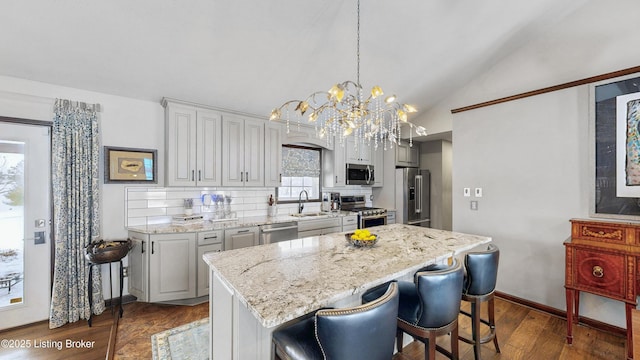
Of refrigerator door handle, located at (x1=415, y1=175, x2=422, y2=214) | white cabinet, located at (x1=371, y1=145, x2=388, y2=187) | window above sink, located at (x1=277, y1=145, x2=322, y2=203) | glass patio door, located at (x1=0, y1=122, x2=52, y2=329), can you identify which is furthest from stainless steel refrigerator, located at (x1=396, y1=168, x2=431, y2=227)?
glass patio door, located at (x1=0, y1=122, x2=52, y2=329)

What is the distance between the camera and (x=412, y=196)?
504cm

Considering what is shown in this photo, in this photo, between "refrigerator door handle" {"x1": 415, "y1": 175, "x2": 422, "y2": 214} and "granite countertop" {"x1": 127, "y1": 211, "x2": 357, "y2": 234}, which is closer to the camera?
"granite countertop" {"x1": 127, "y1": 211, "x2": 357, "y2": 234}

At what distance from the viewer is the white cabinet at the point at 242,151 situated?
136 inches

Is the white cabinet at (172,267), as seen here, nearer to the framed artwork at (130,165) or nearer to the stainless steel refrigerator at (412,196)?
the framed artwork at (130,165)

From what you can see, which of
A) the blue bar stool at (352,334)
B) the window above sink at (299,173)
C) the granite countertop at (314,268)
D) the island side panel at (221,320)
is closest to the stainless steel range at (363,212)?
the window above sink at (299,173)

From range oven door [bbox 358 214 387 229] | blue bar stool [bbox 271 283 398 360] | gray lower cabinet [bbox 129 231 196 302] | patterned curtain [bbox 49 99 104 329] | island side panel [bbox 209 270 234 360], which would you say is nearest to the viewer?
blue bar stool [bbox 271 283 398 360]

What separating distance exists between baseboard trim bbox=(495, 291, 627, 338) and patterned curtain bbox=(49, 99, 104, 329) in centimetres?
473

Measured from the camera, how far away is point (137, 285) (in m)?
2.87

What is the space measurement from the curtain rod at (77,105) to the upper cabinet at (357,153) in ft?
11.6

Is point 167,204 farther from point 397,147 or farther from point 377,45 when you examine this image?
point 397,147

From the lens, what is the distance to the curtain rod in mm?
2623

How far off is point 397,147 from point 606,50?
9.59 ft

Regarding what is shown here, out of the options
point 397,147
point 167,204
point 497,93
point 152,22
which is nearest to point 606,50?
point 497,93

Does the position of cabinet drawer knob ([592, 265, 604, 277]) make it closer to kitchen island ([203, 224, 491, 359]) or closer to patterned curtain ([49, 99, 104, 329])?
kitchen island ([203, 224, 491, 359])
